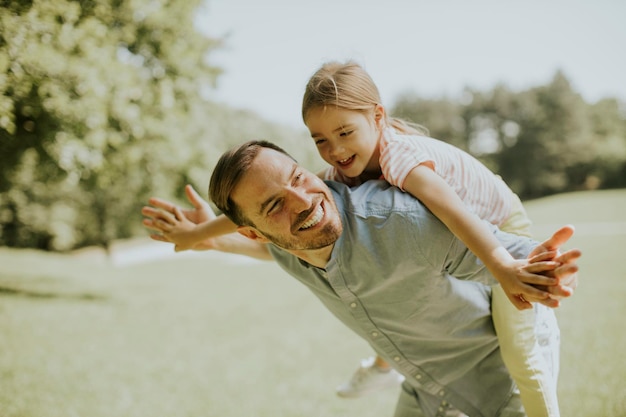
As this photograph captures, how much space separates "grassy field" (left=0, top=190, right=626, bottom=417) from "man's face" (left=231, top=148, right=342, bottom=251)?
3.20 metres

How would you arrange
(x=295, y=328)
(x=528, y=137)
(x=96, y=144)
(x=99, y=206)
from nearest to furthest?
1. (x=96, y=144)
2. (x=295, y=328)
3. (x=99, y=206)
4. (x=528, y=137)

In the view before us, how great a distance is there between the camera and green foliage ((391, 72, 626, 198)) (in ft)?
138

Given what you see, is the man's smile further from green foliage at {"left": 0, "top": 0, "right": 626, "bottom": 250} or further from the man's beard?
green foliage at {"left": 0, "top": 0, "right": 626, "bottom": 250}

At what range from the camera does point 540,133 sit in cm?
4738

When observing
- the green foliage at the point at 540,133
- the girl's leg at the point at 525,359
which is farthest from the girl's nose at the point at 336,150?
the green foliage at the point at 540,133

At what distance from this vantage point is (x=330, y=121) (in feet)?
8.36

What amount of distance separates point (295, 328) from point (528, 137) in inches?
1883

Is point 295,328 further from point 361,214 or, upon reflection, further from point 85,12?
point 361,214

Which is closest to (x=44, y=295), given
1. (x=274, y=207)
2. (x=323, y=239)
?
(x=274, y=207)

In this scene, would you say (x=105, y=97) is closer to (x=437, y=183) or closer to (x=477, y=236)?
(x=437, y=183)

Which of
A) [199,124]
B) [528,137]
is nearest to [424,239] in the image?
[199,124]

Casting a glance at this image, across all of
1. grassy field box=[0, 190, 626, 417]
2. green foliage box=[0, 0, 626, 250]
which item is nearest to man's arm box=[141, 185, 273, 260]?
green foliage box=[0, 0, 626, 250]

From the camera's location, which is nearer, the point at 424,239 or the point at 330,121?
the point at 424,239

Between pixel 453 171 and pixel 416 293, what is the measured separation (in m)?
0.65
